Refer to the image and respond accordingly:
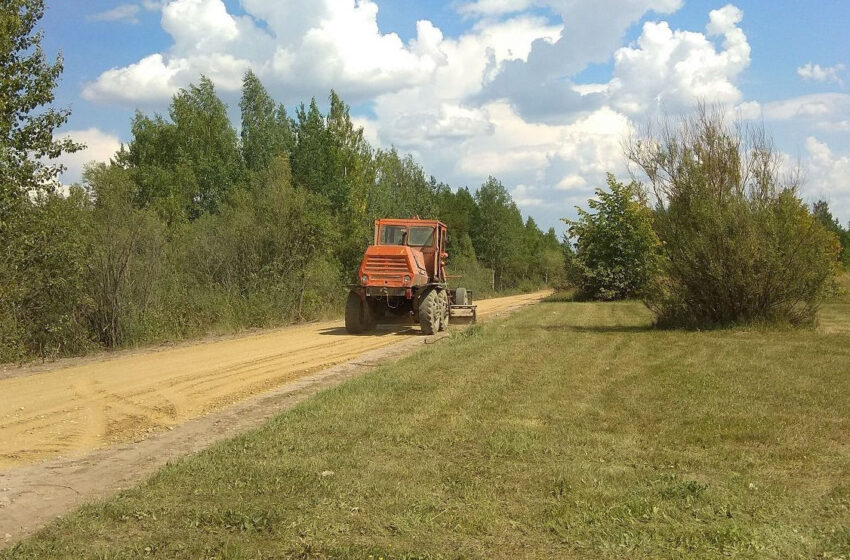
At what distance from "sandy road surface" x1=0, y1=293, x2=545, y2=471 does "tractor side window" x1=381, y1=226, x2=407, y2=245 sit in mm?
4265

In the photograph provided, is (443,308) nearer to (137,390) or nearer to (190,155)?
(137,390)

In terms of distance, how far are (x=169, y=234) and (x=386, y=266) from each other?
659cm

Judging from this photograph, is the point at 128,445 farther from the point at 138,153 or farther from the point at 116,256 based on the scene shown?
the point at 138,153

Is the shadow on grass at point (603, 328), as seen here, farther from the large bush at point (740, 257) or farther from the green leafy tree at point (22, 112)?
the green leafy tree at point (22, 112)

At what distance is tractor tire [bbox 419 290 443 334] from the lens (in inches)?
741

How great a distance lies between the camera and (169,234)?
67.3 feet

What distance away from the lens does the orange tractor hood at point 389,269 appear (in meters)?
18.5

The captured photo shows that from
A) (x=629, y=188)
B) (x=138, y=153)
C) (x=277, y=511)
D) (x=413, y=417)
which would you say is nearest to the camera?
(x=277, y=511)

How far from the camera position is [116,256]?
53.5 ft

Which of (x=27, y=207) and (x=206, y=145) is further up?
(x=206, y=145)

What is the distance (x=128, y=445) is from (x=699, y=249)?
1463 centimetres

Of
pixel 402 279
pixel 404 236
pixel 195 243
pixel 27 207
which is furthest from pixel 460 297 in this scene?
pixel 27 207

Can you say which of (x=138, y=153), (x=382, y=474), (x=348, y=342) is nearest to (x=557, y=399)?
(x=382, y=474)

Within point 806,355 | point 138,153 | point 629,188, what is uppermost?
point 138,153
